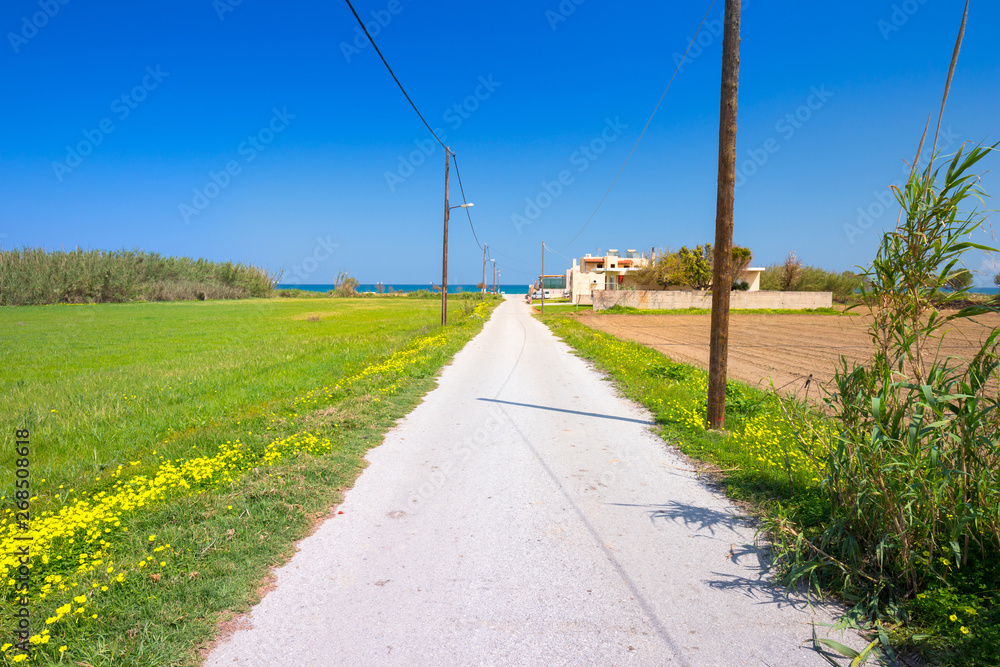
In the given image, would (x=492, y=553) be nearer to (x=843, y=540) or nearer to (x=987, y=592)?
(x=843, y=540)

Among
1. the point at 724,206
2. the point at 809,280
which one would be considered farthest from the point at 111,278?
the point at 809,280

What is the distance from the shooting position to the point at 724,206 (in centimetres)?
698

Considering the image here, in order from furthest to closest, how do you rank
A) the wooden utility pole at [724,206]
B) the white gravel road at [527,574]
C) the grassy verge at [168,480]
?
the wooden utility pole at [724,206] < the grassy verge at [168,480] < the white gravel road at [527,574]

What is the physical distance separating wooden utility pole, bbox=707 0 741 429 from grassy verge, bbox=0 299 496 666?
197 inches

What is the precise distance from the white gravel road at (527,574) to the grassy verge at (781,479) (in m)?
0.33

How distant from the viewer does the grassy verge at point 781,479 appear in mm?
2600

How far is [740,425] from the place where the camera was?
A: 712 centimetres

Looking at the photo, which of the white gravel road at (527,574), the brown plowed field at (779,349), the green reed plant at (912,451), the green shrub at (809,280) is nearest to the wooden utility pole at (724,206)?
the white gravel road at (527,574)

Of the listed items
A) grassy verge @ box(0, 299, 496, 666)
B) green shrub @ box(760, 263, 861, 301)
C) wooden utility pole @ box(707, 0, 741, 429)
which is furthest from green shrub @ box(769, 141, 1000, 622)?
green shrub @ box(760, 263, 861, 301)

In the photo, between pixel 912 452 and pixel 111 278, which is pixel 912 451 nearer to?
pixel 912 452

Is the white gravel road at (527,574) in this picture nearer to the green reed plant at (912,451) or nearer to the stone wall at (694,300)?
the green reed plant at (912,451)

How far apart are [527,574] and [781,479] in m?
3.06

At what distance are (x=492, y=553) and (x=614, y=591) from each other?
97cm

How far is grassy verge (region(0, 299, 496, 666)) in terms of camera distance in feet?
9.56
